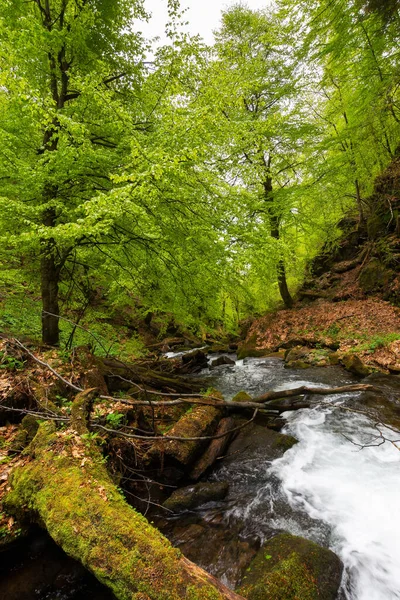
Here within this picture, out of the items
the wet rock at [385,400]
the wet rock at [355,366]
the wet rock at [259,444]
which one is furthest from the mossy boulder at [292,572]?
the wet rock at [355,366]

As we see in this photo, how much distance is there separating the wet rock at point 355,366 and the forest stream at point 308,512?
246 cm

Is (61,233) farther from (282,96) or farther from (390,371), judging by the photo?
(282,96)

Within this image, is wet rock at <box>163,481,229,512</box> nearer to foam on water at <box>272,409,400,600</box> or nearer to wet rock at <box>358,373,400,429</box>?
foam on water at <box>272,409,400,600</box>

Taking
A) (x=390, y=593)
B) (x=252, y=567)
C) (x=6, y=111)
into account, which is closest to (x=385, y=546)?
(x=390, y=593)

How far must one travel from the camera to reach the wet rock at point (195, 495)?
385cm

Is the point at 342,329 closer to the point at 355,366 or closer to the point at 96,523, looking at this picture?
the point at 355,366

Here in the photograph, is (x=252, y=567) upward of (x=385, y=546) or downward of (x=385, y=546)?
upward

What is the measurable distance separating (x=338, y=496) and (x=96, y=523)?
12.3ft

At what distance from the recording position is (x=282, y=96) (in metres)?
12.7

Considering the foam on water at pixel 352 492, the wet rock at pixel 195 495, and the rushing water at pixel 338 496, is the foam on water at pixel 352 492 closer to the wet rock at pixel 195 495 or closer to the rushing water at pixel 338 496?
the rushing water at pixel 338 496

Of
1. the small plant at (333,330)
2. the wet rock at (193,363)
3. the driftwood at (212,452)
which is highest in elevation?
the small plant at (333,330)

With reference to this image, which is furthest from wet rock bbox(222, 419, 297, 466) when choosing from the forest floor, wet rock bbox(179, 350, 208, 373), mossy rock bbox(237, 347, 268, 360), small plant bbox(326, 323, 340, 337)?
mossy rock bbox(237, 347, 268, 360)

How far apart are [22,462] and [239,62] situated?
590 inches

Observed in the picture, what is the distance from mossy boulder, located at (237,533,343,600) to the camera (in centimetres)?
241
